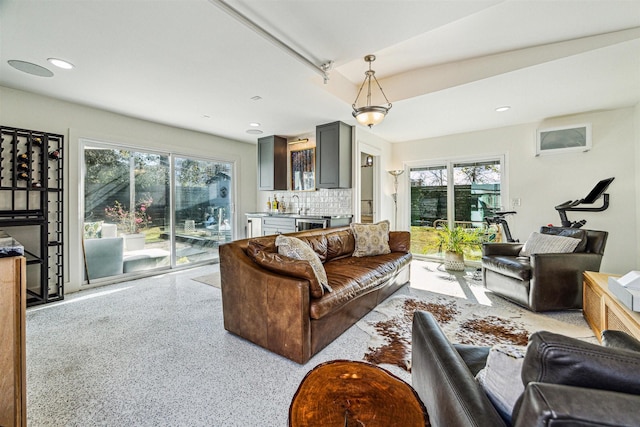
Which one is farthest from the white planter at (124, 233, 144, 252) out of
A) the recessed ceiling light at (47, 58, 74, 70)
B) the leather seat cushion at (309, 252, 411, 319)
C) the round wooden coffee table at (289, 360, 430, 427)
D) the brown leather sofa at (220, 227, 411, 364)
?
the round wooden coffee table at (289, 360, 430, 427)

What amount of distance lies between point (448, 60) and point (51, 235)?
525 centimetres

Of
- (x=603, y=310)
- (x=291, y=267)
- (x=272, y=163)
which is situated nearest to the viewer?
(x=291, y=267)

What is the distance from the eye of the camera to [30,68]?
8.55ft

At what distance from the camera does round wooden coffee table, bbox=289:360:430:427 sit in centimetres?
81

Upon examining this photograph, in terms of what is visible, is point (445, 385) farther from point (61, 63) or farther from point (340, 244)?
point (61, 63)

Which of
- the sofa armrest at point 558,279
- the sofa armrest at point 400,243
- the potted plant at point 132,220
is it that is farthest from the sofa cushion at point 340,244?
the potted plant at point 132,220

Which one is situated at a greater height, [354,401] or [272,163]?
[272,163]

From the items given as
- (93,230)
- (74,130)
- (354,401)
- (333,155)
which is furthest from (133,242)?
(354,401)

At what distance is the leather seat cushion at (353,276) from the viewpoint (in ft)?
6.51

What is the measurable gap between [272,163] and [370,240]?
2.77 metres

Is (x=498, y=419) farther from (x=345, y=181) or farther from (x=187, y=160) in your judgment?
(x=187, y=160)

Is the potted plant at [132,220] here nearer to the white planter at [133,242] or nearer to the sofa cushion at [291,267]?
the white planter at [133,242]

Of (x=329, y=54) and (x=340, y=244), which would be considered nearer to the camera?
(x=329, y=54)

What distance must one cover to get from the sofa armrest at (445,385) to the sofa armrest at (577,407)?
191 mm
